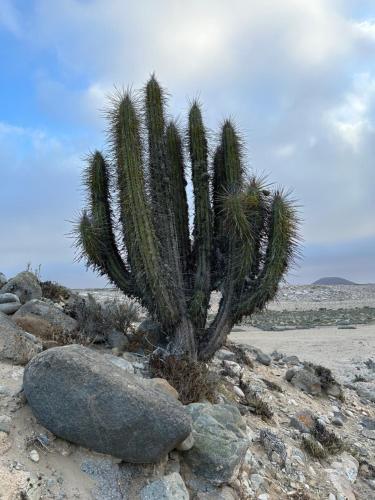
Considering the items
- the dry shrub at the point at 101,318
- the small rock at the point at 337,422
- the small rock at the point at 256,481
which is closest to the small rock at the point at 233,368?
the small rock at the point at 337,422

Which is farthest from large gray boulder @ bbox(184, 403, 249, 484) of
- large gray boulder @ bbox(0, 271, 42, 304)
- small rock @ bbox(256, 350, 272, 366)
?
small rock @ bbox(256, 350, 272, 366)

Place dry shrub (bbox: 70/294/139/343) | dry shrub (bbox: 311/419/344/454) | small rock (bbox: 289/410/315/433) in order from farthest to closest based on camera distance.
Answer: dry shrub (bbox: 70/294/139/343), small rock (bbox: 289/410/315/433), dry shrub (bbox: 311/419/344/454)

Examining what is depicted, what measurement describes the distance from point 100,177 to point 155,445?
533 centimetres

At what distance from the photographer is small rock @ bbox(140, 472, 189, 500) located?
4.48 metres

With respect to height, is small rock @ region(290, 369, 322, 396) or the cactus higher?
the cactus

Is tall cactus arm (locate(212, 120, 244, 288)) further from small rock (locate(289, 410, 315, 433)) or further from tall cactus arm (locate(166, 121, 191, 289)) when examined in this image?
small rock (locate(289, 410, 315, 433))

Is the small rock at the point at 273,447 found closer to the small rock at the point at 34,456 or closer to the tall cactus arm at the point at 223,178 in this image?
the tall cactus arm at the point at 223,178

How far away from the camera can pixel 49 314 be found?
7.77m

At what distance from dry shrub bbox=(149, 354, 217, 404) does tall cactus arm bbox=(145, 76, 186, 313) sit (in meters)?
1.33

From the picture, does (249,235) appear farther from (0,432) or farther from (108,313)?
(0,432)

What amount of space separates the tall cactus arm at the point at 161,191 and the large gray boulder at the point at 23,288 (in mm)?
2696

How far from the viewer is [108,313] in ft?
27.9

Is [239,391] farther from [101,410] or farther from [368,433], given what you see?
[101,410]

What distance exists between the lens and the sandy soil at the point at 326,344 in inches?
598
